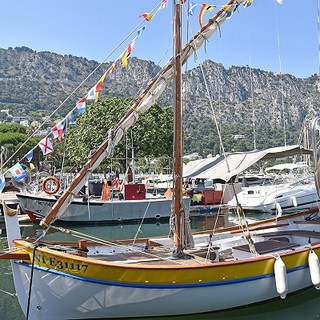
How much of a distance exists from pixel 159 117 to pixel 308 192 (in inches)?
612

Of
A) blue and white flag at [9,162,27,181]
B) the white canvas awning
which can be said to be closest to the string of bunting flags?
blue and white flag at [9,162,27,181]

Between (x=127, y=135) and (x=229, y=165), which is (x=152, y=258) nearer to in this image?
(x=229, y=165)

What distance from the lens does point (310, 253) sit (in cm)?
956

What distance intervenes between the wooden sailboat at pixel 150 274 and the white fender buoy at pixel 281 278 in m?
0.01

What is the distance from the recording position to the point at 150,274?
832 cm

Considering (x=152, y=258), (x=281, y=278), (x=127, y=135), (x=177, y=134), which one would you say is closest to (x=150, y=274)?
(x=152, y=258)

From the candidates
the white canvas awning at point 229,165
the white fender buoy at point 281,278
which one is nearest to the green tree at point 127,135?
the white canvas awning at point 229,165

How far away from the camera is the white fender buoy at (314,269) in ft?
30.7

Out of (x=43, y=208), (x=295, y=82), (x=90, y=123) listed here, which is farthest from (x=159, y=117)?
(x=295, y=82)

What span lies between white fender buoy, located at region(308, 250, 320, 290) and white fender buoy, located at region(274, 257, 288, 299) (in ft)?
2.81

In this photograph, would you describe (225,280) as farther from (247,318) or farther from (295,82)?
(295,82)

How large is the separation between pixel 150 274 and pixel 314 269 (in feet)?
12.1

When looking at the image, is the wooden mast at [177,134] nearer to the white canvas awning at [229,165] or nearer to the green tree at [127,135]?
the white canvas awning at [229,165]

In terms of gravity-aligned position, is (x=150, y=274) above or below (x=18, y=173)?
below
